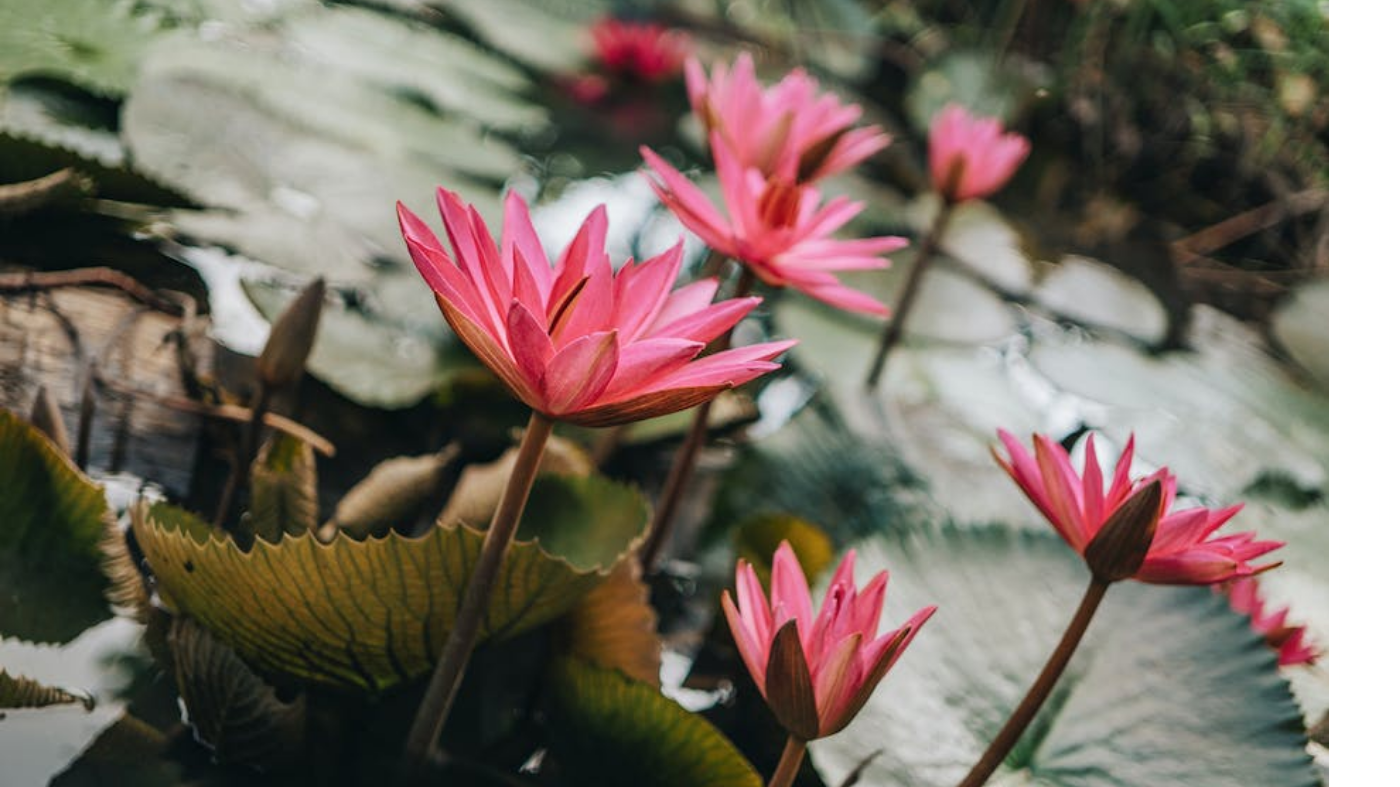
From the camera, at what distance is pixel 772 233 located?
61 centimetres

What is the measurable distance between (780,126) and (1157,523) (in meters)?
0.38

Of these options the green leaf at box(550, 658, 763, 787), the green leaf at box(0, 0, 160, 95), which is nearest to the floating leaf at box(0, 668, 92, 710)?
the green leaf at box(550, 658, 763, 787)

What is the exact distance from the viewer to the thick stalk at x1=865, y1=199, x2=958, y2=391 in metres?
1.00

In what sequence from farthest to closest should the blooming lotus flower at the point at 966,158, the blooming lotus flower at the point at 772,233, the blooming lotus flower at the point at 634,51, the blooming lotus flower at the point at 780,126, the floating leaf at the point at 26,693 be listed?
1. the blooming lotus flower at the point at 634,51
2. the blooming lotus flower at the point at 966,158
3. the blooming lotus flower at the point at 780,126
4. the blooming lotus flower at the point at 772,233
5. the floating leaf at the point at 26,693

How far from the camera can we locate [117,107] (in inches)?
39.6

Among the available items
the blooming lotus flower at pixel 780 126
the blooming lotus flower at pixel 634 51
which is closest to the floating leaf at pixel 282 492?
the blooming lotus flower at pixel 780 126

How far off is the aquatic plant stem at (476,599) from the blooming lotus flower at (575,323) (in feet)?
0.09

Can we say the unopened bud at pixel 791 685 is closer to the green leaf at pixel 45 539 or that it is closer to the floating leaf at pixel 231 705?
the floating leaf at pixel 231 705

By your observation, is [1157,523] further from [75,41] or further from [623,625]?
[75,41]

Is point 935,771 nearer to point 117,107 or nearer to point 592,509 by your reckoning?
point 592,509

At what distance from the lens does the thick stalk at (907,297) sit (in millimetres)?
998

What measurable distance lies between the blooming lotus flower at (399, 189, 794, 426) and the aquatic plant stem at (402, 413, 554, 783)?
0.03m

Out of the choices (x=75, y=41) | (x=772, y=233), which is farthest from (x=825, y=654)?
(x=75, y=41)

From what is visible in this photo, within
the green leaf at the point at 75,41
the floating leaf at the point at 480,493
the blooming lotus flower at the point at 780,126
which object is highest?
the blooming lotus flower at the point at 780,126
